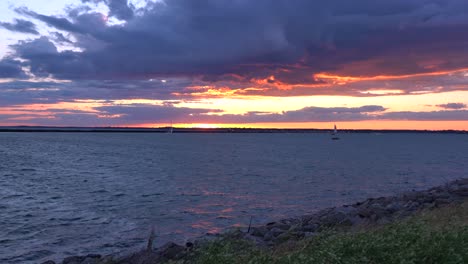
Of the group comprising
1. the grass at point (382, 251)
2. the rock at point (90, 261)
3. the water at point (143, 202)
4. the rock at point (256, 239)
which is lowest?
the water at point (143, 202)

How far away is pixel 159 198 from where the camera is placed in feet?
128

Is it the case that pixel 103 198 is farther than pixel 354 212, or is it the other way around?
pixel 103 198

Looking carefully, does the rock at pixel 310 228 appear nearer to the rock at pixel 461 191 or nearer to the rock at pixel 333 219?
the rock at pixel 333 219

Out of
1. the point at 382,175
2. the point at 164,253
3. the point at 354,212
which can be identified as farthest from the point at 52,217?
the point at 382,175

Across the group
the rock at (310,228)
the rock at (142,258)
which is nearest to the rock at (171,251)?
the rock at (142,258)

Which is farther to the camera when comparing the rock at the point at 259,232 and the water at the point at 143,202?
the water at the point at 143,202

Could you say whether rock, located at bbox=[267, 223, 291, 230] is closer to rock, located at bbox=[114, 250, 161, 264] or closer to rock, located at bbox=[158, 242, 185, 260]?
rock, located at bbox=[158, 242, 185, 260]

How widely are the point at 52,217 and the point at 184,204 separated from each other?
1046 centimetres

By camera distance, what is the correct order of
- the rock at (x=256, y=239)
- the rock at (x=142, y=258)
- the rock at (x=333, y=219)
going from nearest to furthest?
1. the rock at (x=142, y=258)
2. the rock at (x=256, y=239)
3. the rock at (x=333, y=219)

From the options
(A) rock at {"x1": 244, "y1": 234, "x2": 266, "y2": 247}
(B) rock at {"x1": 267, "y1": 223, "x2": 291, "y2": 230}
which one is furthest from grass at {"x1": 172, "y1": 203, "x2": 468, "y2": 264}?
(B) rock at {"x1": 267, "y1": 223, "x2": 291, "y2": 230}

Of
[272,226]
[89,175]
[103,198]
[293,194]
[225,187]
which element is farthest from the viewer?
[89,175]

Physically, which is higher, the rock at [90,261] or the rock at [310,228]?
the rock at [310,228]

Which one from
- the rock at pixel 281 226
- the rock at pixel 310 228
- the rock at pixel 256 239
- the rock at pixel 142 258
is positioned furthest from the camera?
the rock at pixel 281 226

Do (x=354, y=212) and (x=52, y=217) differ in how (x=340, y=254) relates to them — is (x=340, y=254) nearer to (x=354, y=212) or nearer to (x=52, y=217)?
(x=354, y=212)
